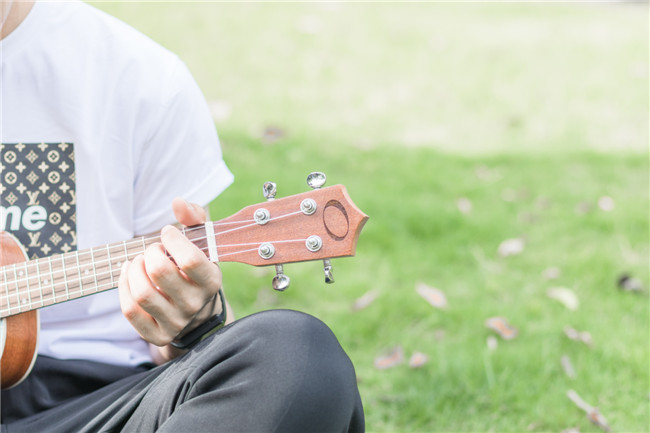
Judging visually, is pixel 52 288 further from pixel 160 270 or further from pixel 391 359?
pixel 391 359

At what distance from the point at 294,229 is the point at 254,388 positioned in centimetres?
33

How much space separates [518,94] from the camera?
430 cm

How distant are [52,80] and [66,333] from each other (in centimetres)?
59

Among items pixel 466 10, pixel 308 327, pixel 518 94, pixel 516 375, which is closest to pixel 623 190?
pixel 518 94

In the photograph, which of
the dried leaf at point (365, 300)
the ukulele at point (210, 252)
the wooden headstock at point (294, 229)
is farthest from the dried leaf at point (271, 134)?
the wooden headstock at point (294, 229)

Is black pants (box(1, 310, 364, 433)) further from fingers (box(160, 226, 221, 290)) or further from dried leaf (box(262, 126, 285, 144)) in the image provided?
dried leaf (box(262, 126, 285, 144))

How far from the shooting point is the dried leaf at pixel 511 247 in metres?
2.99

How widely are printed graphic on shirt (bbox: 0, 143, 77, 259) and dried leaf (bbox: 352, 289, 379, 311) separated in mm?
1378

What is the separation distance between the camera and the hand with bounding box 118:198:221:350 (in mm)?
1209

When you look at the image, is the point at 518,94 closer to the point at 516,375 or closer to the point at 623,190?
the point at 623,190

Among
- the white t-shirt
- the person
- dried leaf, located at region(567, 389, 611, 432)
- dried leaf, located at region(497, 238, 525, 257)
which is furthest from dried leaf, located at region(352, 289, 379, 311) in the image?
the white t-shirt

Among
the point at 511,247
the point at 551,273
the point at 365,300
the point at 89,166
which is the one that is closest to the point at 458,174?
the point at 511,247

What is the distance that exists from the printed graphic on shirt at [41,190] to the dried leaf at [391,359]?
1.21 meters

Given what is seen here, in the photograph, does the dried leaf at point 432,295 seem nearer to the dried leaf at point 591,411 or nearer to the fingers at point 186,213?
the dried leaf at point 591,411
